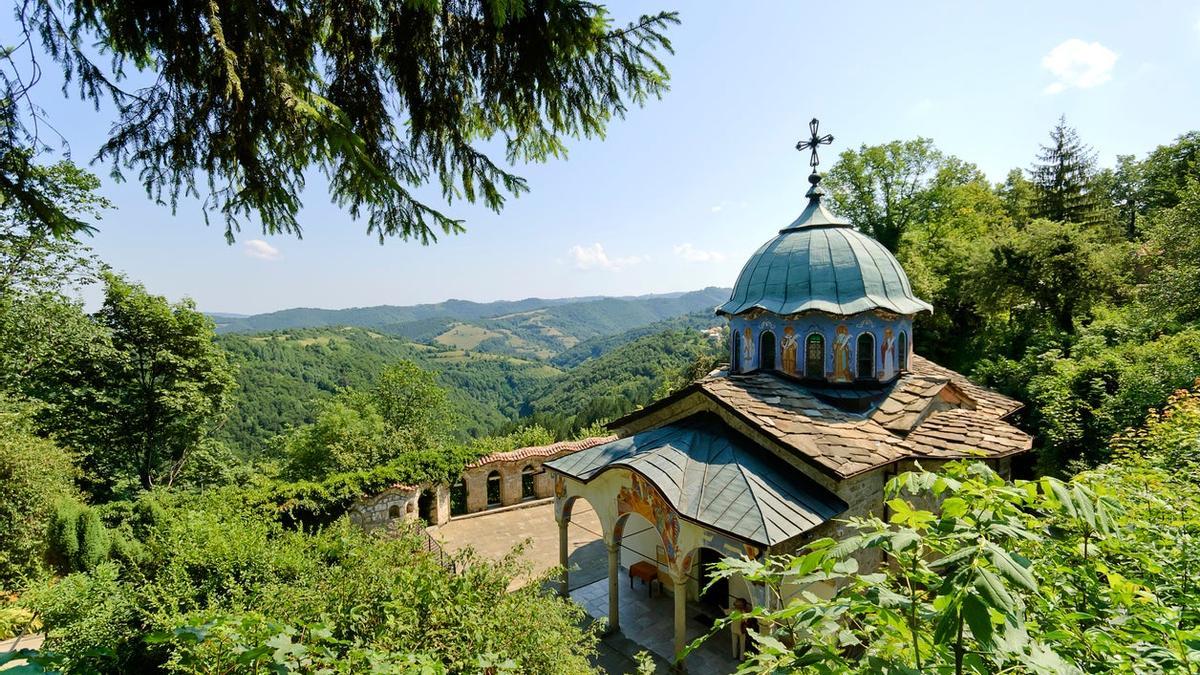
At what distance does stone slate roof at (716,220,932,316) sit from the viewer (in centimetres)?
1145

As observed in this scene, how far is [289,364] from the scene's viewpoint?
113 metres

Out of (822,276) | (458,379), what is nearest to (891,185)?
(822,276)

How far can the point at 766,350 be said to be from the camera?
12258 mm

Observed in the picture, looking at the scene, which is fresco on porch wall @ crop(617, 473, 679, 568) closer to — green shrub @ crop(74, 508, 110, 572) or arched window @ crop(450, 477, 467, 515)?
arched window @ crop(450, 477, 467, 515)

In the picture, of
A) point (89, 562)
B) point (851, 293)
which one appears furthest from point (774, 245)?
point (89, 562)

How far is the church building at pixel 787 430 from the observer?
26.9 feet

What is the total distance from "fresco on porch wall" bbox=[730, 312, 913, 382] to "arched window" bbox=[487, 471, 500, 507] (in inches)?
426

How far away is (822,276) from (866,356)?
2.10m

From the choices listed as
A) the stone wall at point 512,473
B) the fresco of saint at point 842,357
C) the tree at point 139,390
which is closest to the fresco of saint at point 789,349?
the fresco of saint at point 842,357

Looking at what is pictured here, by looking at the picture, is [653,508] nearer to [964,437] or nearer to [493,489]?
[964,437]

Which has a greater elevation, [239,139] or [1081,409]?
[239,139]

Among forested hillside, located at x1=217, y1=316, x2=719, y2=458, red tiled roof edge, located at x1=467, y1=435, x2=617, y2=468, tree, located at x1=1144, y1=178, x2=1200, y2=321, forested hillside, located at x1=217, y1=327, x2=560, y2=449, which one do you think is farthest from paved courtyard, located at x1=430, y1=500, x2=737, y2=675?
tree, located at x1=1144, y1=178, x2=1200, y2=321

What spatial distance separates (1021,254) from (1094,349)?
4701mm

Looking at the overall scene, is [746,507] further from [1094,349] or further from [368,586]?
[1094,349]
